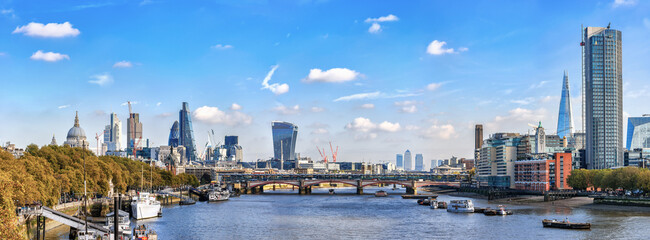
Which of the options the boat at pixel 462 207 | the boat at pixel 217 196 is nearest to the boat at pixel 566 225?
the boat at pixel 462 207

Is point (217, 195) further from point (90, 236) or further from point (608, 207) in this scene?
point (90, 236)

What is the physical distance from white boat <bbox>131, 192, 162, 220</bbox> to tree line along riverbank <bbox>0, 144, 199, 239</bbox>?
6.81 meters

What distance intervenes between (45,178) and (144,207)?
75.8 ft

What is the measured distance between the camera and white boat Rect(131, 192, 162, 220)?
99375mm

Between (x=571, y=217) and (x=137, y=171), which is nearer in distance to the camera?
(x=571, y=217)

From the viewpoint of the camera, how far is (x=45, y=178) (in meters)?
78.8

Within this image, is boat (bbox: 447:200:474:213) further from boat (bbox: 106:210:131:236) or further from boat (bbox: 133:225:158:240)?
boat (bbox: 133:225:158:240)

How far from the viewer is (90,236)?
200 feet

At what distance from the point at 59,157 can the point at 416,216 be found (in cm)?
5851

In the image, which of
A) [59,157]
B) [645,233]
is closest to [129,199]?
[59,157]

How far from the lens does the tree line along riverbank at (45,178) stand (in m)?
47.6

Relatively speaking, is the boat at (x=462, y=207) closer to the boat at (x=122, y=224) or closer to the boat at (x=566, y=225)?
the boat at (x=566, y=225)

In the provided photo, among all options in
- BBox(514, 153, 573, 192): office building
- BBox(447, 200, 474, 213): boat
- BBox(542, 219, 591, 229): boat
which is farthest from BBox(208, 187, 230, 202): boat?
BBox(542, 219, 591, 229): boat

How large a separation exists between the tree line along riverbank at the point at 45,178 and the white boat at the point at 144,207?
6812 mm
